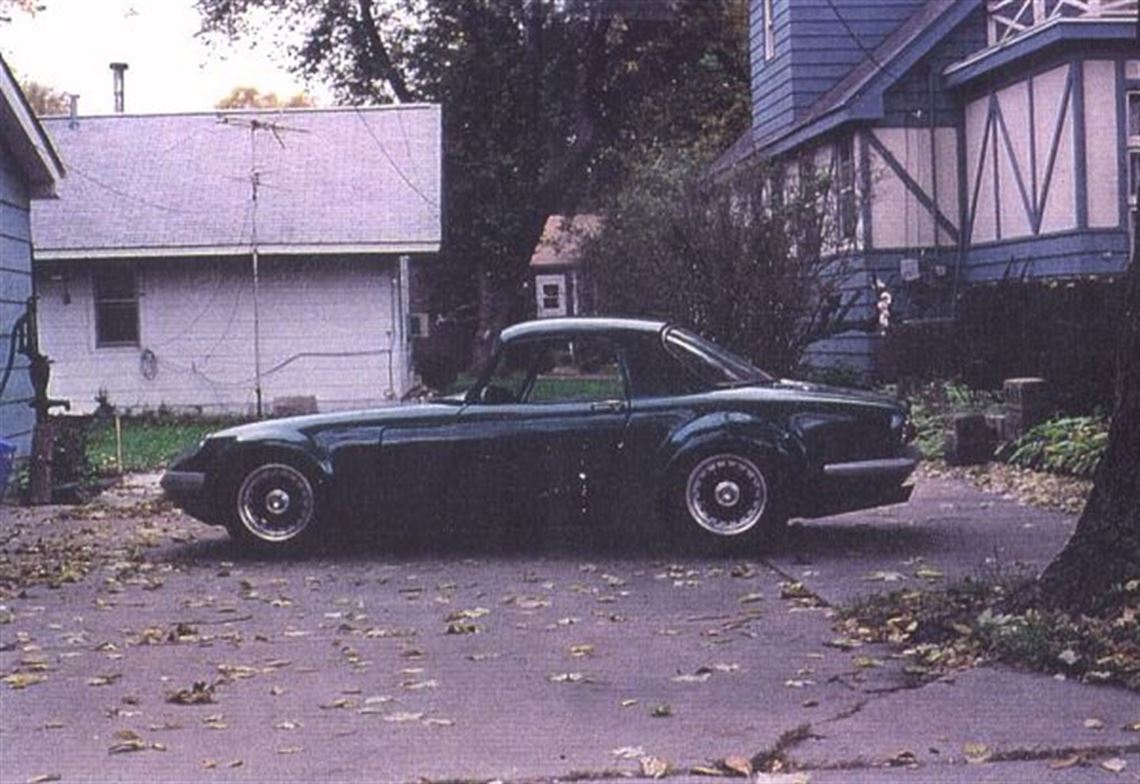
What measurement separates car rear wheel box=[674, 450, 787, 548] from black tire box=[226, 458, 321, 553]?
7.98 ft

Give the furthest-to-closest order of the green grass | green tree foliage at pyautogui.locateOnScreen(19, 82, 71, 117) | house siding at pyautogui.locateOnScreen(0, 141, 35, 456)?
green tree foliage at pyautogui.locateOnScreen(19, 82, 71, 117), the green grass, house siding at pyautogui.locateOnScreen(0, 141, 35, 456)

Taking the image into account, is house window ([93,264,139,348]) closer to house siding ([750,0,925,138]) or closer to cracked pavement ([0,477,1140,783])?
house siding ([750,0,925,138])

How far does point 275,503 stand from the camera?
11688 millimetres

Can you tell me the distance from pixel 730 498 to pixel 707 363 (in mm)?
934

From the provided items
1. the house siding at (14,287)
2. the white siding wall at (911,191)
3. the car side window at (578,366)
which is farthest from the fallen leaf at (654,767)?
the white siding wall at (911,191)

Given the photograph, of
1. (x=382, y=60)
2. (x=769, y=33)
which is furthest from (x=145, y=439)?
(x=382, y=60)

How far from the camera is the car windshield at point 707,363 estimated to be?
11531 mm

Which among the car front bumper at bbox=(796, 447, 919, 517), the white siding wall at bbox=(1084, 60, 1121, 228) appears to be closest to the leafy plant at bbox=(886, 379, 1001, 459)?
the white siding wall at bbox=(1084, 60, 1121, 228)

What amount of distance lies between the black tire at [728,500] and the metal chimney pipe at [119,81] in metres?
31.9

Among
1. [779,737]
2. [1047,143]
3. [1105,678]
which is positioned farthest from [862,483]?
[1047,143]

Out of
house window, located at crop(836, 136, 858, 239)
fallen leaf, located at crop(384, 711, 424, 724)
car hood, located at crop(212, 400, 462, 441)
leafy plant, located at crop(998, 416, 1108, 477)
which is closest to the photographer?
fallen leaf, located at crop(384, 711, 424, 724)

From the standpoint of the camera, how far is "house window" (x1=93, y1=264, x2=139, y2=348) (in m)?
29.0

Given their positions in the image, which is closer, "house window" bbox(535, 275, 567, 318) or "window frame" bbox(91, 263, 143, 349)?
"window frame" bbox(91, 263, 143, 349)

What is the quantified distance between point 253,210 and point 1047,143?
12843 mm
